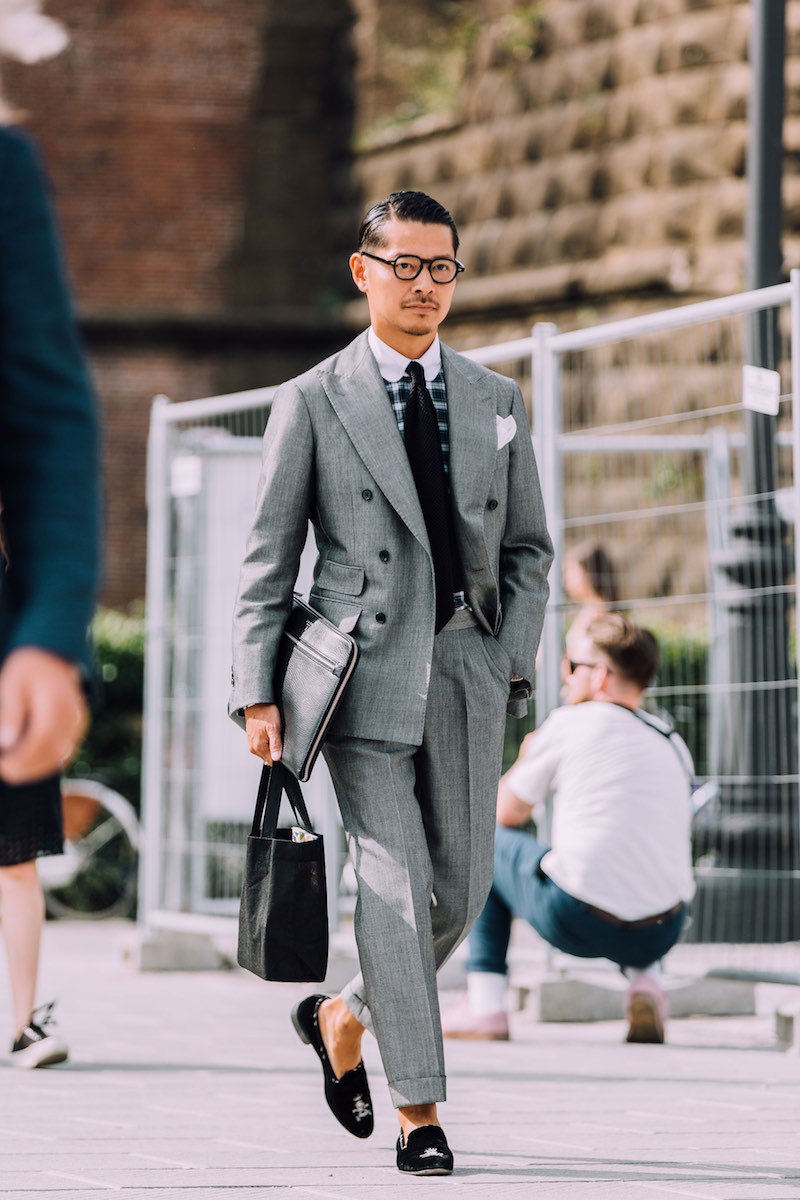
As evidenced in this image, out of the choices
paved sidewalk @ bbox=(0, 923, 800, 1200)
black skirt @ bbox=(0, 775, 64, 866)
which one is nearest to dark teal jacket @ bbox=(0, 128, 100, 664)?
paved sidewalk @ bbox=(0, 923, 800, 1200)

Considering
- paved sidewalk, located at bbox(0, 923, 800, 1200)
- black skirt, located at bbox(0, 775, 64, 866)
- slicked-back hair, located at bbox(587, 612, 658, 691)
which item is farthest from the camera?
slicked-back hair, located at bbox(587, 612, 658, 691)

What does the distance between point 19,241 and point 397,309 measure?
2446 mm

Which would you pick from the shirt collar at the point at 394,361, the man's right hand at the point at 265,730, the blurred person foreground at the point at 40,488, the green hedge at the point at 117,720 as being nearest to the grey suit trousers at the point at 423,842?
the man's right hand at the point at 265,730

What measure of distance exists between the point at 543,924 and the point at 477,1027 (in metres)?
0.49

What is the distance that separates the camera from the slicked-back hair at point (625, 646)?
6.86m

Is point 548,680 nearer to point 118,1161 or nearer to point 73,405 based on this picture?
point 118,1161

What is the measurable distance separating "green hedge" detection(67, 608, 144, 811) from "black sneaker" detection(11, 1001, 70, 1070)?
6.62 meters

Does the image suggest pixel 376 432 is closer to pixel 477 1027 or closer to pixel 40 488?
pixel 40 488

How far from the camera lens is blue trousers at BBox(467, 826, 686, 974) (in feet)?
21.9

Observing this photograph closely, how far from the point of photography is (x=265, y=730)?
4.57 meters

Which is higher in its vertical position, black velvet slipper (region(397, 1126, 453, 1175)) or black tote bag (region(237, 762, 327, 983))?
black tote bag (region(237, 762, 327, 983))

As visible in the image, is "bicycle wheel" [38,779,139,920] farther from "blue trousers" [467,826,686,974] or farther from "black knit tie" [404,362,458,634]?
"black knit tie" [404,362,458,634]

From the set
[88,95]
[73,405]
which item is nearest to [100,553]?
[73,405]

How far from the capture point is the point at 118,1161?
4543 millimetres
